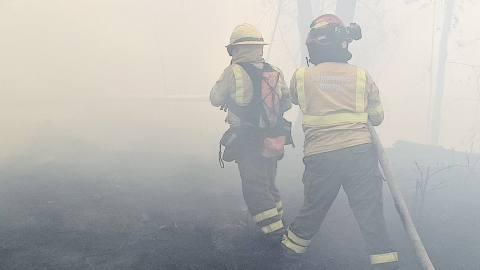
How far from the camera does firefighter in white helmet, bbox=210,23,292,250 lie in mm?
3799

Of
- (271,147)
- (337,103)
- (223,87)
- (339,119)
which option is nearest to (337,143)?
(339,119)

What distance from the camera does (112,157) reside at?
773 centimetres

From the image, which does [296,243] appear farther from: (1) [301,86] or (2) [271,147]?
(1) [301,86]

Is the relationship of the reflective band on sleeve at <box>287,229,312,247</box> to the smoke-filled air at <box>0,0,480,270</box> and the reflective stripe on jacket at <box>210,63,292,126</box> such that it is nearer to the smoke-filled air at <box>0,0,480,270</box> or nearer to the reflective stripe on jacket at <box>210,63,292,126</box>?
the smoke-filled air at <box>0,0,480,270</box>

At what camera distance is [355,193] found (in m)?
3.28

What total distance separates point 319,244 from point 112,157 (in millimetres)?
5147

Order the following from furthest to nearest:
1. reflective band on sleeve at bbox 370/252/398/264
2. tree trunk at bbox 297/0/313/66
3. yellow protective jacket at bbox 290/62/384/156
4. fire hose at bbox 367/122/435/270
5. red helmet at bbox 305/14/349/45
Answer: tree trunk at bbox 297/0/313/66 < red helmet at bbox 305/14/349/45 < yellow protective jacket at bbox 290/62/384/156 < reflective band on sleeve at bbox 370/252/398/264 < fire hose at bbox 367/122/435/270

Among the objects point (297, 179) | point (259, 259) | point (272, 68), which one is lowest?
point (297, 179)

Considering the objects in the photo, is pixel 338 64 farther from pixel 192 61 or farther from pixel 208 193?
pixel 192 61

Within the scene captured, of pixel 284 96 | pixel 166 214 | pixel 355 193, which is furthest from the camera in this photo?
pixel 166 214

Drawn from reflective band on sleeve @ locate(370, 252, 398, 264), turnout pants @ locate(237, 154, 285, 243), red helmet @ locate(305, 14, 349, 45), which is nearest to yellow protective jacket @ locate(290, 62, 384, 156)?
red helmet @ locate(305, 14, 349, 45)

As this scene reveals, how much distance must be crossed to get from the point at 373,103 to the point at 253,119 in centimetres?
116

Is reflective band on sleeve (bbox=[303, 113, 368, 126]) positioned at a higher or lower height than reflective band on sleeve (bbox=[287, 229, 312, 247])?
higher

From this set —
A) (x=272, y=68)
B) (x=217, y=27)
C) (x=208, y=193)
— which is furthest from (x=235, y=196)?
(x=217, y=27)
